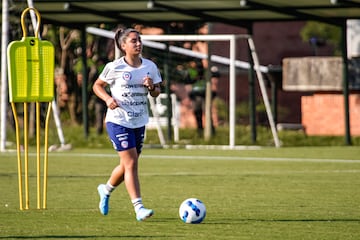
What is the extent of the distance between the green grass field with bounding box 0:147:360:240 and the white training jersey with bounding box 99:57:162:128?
1.01 metres

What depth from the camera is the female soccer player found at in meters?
11.7

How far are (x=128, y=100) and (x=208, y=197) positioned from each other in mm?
2797

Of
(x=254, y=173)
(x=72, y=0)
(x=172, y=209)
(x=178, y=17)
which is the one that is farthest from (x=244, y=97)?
(x=172, y=209)

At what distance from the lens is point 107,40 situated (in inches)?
1695

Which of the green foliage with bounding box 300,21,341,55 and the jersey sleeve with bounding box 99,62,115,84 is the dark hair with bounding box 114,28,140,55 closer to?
the jersey sleeve with bounding box 99,62,115,84

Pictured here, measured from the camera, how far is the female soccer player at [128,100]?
11711 mm

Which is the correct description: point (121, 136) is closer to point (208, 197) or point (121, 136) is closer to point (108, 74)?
point (108, 74)

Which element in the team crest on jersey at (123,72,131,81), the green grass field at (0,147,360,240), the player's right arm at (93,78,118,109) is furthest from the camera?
the team crest on jersey at (123,72,131,81)

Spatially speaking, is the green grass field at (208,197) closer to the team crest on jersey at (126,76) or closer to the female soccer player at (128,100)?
the female soccer player at (128,100)

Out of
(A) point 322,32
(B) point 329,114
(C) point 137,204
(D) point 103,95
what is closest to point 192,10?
(B) point 329,114

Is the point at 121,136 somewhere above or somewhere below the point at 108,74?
below

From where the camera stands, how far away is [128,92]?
11.8 metres

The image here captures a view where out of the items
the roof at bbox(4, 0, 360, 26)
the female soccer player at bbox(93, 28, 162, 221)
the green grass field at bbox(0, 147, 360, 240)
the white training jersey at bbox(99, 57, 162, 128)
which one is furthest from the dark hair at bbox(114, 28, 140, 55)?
the roof at bbox(4, 0, 360, 26)

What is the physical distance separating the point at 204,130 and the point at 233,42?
5335 millimetres
